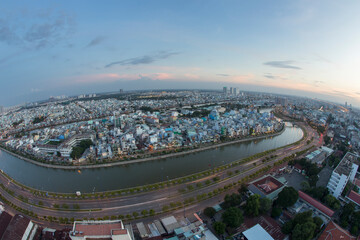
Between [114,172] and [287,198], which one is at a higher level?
[287,198]

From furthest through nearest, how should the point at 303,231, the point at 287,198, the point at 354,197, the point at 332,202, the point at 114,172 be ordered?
the point at 114,172, the point at 354,197, the point at 332,202, the point at 287,198, the point at 303,231

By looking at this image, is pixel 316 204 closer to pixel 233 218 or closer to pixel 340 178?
pixel 340 178

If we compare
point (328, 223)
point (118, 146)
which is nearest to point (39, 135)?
→ point (118, 146)

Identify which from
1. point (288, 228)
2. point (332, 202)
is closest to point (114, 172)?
point (288, 228)

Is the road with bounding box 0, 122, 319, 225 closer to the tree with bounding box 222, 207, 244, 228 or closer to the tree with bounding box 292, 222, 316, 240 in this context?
the tree with bounding box 222, 207, 244, 228

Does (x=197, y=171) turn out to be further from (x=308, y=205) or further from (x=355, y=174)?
(x=355, y=174)

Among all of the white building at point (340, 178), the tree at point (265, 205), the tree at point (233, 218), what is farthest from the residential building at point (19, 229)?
the white building at point (340, 178)
